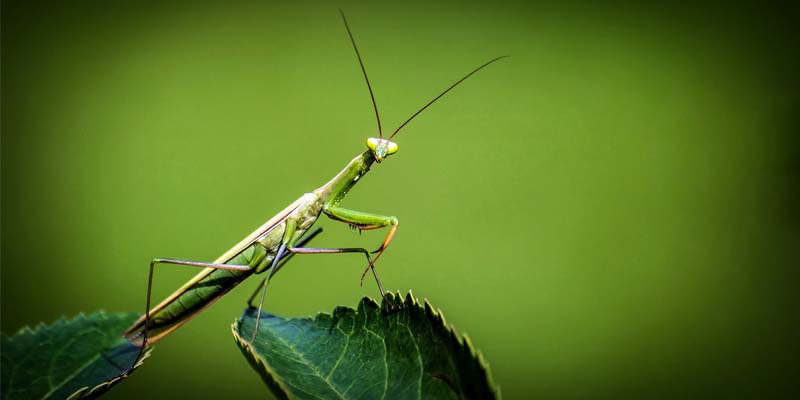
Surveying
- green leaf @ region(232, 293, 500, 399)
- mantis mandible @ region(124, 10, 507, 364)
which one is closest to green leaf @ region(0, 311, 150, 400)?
mantis mandible @ region(124, 10, 507, 364)

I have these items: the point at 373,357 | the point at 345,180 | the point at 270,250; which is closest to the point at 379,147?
the point at 345,180

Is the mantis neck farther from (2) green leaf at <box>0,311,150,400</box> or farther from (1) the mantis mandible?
(2) green leaf at <box>0,311,150,400</box>

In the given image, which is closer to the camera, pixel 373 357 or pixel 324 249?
pixel 373 357

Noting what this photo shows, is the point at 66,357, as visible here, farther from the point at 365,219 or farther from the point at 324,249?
the point at 365,219

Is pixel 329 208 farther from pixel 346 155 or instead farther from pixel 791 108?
pixel 791 108

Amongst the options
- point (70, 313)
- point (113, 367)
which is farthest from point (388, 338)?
point (70, 313)

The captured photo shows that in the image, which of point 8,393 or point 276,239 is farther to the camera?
point 276,239
